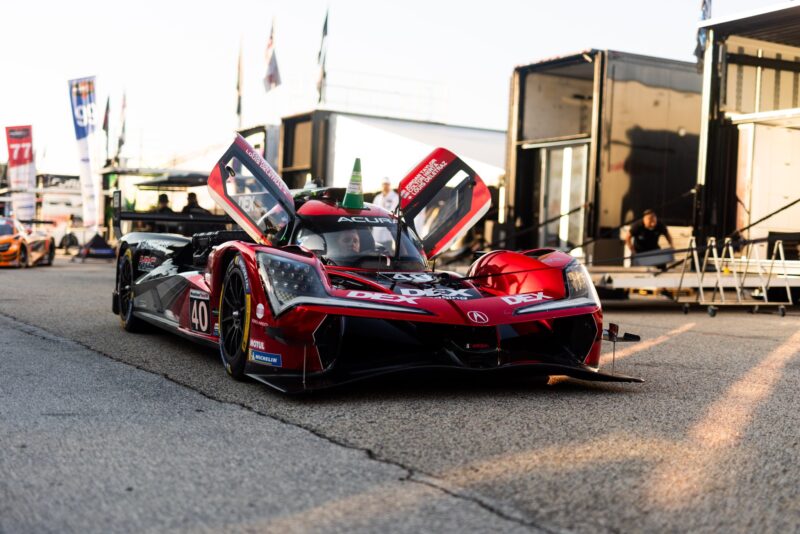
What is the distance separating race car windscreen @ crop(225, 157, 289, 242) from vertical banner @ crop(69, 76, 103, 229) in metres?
23.8

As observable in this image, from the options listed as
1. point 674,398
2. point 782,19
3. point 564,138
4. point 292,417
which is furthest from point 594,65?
point 292,417

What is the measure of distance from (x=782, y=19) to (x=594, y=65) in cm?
259

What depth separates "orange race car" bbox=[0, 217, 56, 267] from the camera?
70.0 ft

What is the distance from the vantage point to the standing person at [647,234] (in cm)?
1431

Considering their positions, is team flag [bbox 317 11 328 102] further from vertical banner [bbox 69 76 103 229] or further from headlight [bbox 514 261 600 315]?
headlight [bbox 514 261 600 315]

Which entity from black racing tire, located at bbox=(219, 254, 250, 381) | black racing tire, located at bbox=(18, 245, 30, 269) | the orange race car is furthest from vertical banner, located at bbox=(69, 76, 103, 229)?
black racing tire, located at bbox=(219, 254, 250, 381)

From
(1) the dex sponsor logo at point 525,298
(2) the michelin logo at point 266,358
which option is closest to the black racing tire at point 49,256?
(2) the michelin logo at point 266,358

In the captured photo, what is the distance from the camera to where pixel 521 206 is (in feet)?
54.5

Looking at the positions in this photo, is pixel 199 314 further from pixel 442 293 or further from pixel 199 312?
pixel 442 293

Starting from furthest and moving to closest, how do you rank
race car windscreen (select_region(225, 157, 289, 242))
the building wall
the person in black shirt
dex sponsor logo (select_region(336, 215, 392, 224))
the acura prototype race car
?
the building wall, the person in black shirt, race car windscreen (select_region(225, 157, 289, 242)), dex sponsor logo (select_region(336, 215, 392, 224)), the acura prototype race car

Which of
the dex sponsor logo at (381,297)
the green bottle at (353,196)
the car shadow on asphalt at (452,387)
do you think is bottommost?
the car shadow on asphalt at (452,387)

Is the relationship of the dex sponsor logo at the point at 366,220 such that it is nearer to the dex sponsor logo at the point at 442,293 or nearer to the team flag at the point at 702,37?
the dex sponsor logo at the point at 442,293

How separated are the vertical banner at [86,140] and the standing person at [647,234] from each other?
19641mm

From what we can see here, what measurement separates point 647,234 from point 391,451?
10976mm
